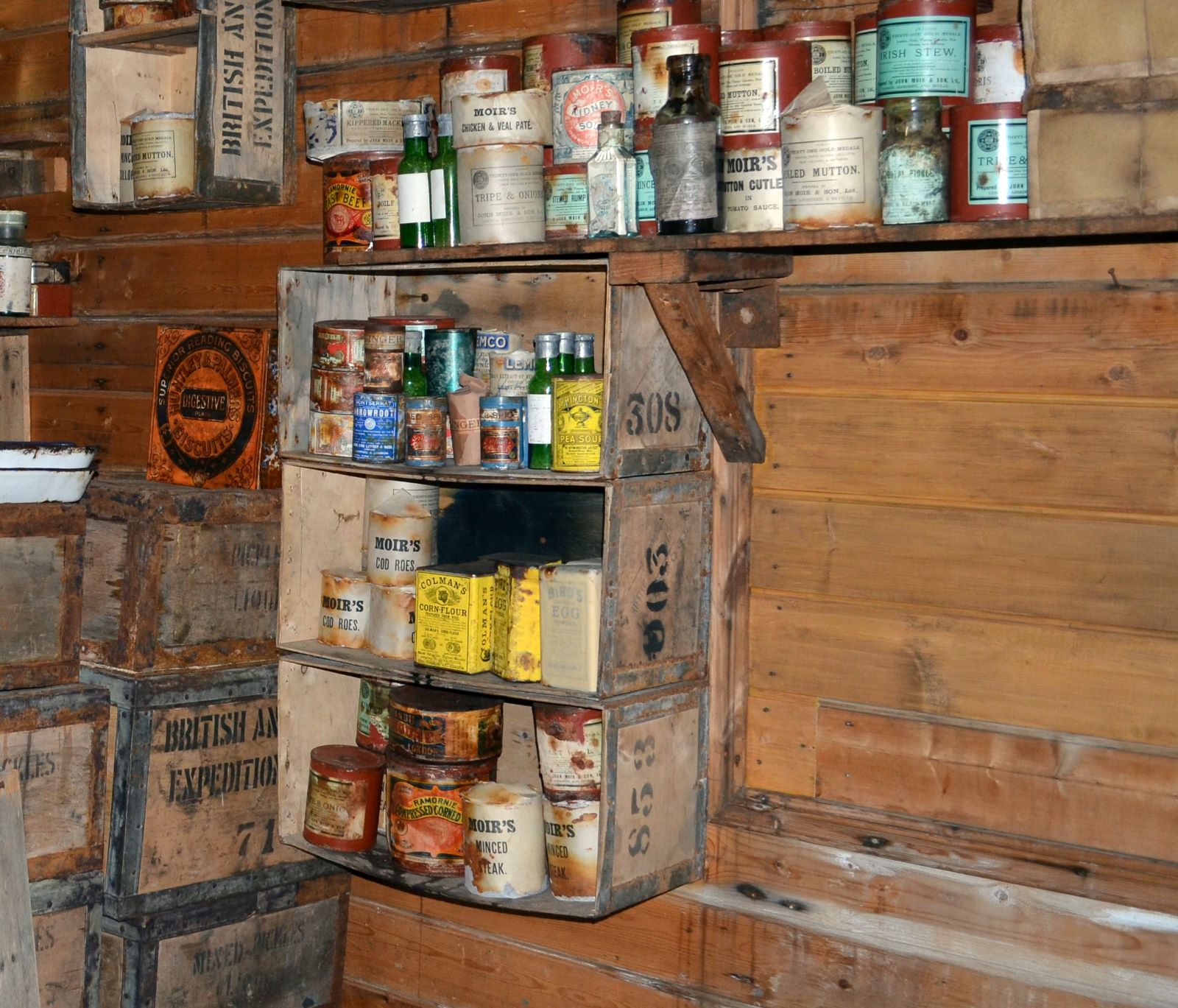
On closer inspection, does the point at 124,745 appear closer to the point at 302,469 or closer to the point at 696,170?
the point at 302,469

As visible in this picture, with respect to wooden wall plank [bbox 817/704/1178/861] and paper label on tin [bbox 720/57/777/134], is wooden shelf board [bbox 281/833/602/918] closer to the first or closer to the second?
wooden wall plank [bbox 817/704/1178/861]

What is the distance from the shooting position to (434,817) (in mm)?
2574

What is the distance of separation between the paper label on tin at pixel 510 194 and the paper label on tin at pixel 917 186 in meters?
0.64

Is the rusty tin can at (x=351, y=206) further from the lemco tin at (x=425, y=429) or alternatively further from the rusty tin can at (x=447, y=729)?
the rusty tin can at (x=447, y=729)

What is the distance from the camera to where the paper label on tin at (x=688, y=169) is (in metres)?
2.07

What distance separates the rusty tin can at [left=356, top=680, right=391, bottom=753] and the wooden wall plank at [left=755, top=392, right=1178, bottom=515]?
86 centimetres

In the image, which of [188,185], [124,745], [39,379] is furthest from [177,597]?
[39,379]

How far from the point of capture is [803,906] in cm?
243

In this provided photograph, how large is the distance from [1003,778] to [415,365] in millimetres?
1201

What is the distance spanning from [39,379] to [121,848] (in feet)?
4.64

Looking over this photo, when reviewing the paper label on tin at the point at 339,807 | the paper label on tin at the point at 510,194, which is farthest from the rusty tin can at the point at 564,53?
the paper label on tin at the point at 339,807

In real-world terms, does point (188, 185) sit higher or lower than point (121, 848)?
higher

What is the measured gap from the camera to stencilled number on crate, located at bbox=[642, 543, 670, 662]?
2.35m

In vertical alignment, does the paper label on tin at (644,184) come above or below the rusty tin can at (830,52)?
below
